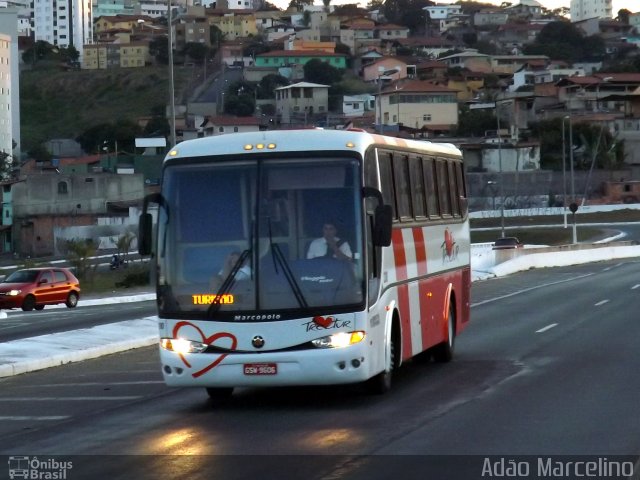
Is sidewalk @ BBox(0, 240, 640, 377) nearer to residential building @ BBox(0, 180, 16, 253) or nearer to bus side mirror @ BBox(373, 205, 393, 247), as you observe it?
bus side mirror @ BBox(373, 205, 393, 247)

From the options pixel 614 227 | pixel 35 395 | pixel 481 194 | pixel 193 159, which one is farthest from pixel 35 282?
pixel 481 194

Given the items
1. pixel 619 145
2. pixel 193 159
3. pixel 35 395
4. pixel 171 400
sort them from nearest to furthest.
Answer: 1. pixel 193 159
2. pixel 171 400
3. pixel 35 395
4. pixel 619 145

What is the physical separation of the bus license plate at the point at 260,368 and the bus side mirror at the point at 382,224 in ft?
5.57

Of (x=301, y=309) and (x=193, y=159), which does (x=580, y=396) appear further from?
(x=193, y=159)

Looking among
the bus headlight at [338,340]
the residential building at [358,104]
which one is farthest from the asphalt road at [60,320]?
the residential building at [358,104]

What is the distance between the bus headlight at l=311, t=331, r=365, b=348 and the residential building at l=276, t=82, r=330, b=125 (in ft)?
464

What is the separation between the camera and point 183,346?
14.1m

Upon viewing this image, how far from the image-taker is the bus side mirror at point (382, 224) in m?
14.0

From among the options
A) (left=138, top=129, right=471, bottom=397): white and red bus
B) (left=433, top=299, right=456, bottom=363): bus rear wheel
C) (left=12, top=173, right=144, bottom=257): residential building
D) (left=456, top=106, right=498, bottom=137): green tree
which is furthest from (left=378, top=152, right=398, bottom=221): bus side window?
(left=456, top=106, right=498, bottom=137): green tree

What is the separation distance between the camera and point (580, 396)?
14.8 m

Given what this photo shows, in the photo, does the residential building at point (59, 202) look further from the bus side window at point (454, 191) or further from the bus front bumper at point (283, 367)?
the bus front bumper at point (283, 367)

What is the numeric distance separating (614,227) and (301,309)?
268 ft

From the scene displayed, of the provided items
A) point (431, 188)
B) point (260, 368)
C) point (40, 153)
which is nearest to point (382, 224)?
point (260, 368)

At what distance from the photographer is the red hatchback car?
42.3 metres
